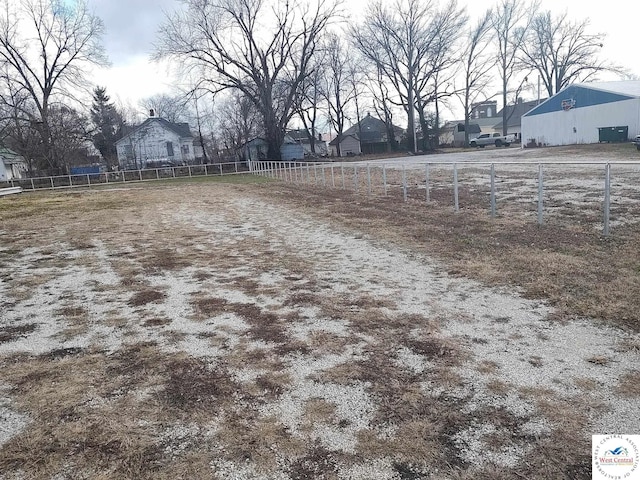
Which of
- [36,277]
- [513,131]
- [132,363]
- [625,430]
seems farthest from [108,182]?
[513,131]

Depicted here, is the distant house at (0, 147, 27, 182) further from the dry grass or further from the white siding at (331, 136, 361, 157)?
the dry grass

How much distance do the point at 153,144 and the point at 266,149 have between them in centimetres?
1321

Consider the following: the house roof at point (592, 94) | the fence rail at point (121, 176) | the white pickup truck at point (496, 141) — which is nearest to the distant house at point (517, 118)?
the white pickup truck at point (496, 141)

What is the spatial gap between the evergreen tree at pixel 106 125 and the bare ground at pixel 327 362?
50.1m

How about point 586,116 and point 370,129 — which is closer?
point 586,116

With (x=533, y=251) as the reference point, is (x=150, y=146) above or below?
above

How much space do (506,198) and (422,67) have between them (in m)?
46.1

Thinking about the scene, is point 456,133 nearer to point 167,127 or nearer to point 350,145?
point 350,145

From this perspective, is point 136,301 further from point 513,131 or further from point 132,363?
point 513,131

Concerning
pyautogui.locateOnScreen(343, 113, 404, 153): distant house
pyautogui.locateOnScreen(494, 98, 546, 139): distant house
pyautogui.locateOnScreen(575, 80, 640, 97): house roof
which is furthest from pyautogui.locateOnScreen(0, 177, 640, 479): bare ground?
pyautogui.locateOnScreen(494, 98, 546, 139): distant house

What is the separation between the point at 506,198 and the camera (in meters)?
10.9

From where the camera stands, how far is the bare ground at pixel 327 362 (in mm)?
2230

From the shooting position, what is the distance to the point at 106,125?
5591 cm

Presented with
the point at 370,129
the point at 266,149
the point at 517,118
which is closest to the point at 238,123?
the point at 266,149
